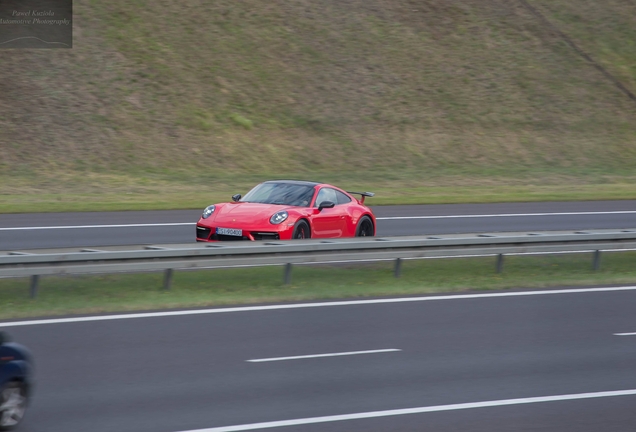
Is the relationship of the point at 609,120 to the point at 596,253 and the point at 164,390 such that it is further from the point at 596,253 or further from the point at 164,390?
the point at 164,390

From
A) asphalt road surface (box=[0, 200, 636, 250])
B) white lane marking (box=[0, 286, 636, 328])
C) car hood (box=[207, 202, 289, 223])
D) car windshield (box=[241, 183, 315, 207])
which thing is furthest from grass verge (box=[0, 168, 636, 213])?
white lane marking (box=[0, 286, 636, 328])

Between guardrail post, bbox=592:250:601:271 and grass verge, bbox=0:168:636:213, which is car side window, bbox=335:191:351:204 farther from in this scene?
grass verge, bbox=0:168:636:213

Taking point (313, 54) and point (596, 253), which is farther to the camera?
point (313, 54)

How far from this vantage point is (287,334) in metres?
10.1

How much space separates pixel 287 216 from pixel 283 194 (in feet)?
3.67

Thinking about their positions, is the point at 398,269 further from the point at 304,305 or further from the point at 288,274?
the point at 304,305

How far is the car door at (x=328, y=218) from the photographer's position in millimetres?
16142

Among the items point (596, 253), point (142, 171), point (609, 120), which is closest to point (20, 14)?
point (142, 171)

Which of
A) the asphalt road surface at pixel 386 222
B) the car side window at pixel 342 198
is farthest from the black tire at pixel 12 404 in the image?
the car side window at pixel 342 198

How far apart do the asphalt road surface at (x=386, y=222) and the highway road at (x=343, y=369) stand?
24.2 ft

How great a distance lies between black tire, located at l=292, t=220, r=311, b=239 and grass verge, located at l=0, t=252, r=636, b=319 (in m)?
0.76

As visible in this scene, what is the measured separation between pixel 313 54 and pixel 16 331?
3275 cm

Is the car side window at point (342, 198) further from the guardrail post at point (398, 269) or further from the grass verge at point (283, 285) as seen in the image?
the guardrail post at point (398, 269)

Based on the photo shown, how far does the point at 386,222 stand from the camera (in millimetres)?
21875
